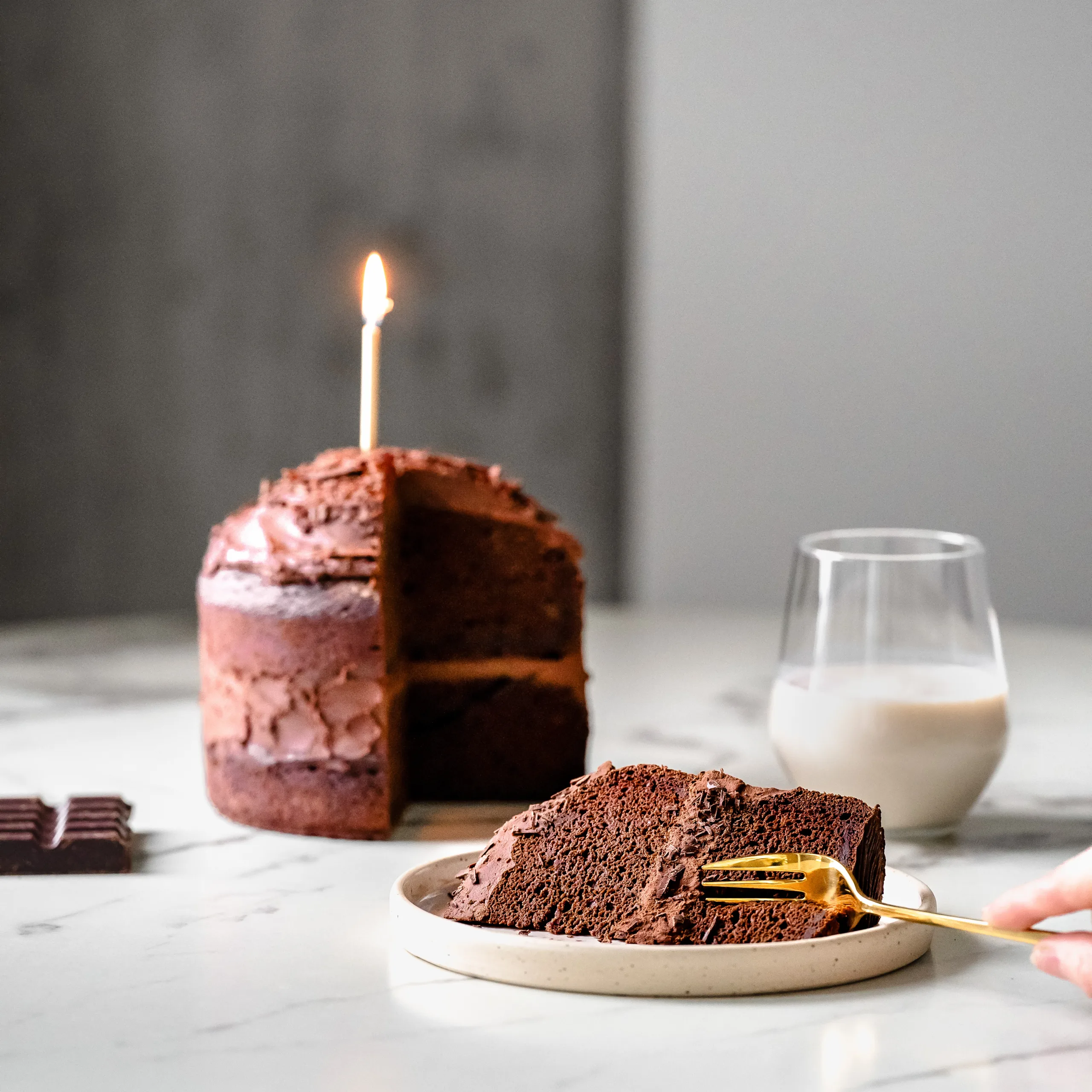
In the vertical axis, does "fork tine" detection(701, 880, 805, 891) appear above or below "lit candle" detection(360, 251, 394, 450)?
below

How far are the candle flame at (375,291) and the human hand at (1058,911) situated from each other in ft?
3.24

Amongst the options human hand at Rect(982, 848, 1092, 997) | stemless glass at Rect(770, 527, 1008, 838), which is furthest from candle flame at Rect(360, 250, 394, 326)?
human hand at Rect(982, 848, 1092, 997)

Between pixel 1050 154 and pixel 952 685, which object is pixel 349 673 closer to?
pixel 952 685

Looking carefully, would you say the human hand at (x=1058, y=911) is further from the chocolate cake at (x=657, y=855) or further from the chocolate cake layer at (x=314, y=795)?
the chocolate cake layer at (x=314, y=795)

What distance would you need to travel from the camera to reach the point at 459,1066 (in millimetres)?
953

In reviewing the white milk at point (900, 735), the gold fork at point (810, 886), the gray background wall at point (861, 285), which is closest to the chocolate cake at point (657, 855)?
the gold fork at point (810, 886)

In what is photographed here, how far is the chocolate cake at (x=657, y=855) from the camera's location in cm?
110

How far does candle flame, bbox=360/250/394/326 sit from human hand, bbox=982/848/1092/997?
989 millimetres

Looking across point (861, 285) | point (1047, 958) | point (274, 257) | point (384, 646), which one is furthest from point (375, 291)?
point (861, 285)

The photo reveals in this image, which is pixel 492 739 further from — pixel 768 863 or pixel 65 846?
pixel 768 863

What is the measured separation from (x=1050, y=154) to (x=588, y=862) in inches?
134

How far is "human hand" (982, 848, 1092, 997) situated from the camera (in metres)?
1.00

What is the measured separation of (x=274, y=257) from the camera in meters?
4.23

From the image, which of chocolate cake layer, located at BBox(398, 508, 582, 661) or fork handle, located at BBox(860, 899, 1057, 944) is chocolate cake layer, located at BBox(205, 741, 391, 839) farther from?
fork handle, located at BBox(860, 899, 1057, 944)
